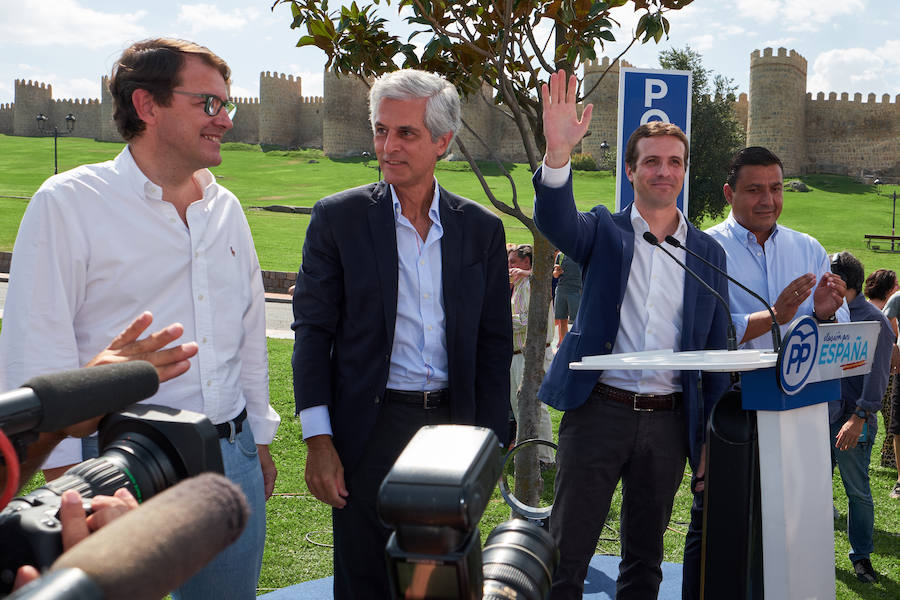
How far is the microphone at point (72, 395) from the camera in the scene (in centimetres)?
91

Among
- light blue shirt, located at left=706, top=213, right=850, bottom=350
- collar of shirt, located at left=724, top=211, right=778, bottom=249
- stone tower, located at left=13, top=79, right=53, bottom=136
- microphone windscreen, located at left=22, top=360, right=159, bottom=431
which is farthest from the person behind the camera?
stone tower, located at left=13, top=79, right=53, bottom=136

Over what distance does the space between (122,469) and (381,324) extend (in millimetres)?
1482

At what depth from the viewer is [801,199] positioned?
127 feet

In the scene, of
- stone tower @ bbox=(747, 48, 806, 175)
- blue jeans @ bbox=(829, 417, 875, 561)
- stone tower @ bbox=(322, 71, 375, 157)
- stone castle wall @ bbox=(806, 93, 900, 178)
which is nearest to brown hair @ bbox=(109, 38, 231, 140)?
blue jeans @ bbox=(829, 417, 875, 561)

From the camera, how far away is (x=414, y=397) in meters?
2.53

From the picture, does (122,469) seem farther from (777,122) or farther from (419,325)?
(777,122)

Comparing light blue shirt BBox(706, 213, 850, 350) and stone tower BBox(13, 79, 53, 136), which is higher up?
stone tower BBox(13, 79, 53, 136)

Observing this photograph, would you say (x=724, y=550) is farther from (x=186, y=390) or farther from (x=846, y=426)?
(x=846, y=426)

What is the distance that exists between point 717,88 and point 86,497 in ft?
97.4

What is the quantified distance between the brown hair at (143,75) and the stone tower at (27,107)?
83434mm

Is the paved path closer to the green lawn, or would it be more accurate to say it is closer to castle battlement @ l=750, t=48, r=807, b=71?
the green lawn

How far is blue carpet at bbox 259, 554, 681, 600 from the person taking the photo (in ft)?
11.9

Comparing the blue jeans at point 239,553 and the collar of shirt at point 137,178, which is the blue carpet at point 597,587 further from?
the collar of shirt at point 137,178

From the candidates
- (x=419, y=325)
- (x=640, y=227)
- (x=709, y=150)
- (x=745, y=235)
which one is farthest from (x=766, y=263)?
(x=709, y=150)
